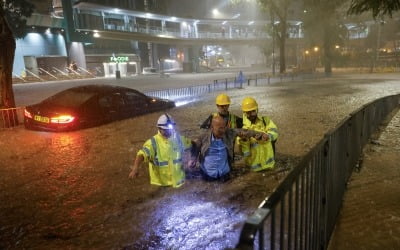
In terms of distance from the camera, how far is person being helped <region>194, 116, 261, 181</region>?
522 centimetres

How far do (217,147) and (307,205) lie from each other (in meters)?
2.53

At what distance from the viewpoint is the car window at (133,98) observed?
38.9ft

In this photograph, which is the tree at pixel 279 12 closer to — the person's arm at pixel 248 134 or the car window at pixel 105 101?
the car window at pixel 105 101

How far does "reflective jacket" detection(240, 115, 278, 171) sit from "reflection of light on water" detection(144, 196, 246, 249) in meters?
1.35

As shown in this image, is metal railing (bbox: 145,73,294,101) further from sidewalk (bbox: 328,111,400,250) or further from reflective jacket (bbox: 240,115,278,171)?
sidewalk (bbox: 328,111,400,250)

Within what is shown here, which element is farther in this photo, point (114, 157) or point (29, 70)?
point (29, 70)

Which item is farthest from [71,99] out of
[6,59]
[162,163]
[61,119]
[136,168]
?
[136,168]

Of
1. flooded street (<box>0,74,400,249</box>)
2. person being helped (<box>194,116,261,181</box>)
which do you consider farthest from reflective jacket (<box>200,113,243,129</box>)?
flooded street (<box>0,74,400,249</box>)

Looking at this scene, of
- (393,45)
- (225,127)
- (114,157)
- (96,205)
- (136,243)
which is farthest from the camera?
(393,45)

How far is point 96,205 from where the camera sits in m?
4.93

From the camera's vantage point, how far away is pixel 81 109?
1005cm

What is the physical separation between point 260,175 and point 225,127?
3.96ft

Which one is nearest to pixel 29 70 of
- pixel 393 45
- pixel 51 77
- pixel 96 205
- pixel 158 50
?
pixel 51 77

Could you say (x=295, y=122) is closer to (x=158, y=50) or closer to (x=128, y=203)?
(x=128, y=203)
